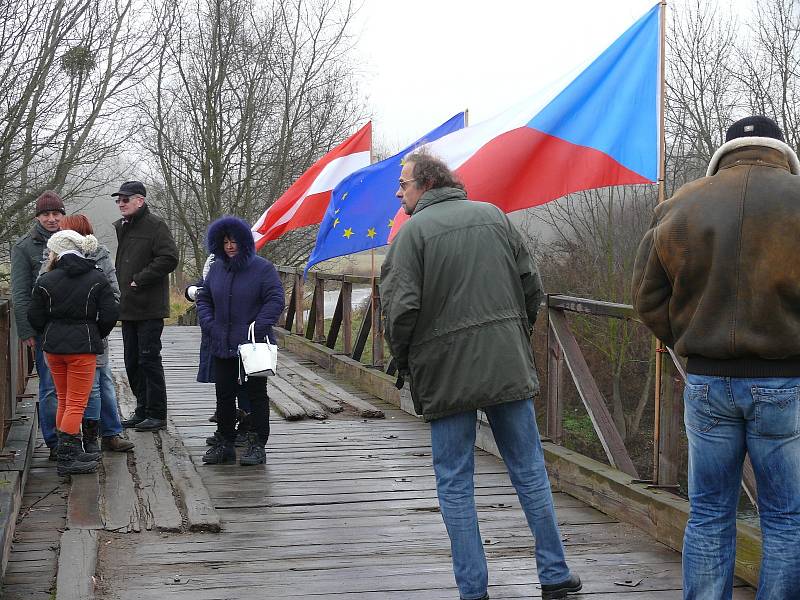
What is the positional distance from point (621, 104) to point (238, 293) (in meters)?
2.61

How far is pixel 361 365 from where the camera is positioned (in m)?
10.6

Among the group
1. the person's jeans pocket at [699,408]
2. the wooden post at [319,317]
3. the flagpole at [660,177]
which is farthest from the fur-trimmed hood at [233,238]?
the wooden post at [319,317]

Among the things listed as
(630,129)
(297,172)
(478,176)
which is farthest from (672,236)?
(297,172)

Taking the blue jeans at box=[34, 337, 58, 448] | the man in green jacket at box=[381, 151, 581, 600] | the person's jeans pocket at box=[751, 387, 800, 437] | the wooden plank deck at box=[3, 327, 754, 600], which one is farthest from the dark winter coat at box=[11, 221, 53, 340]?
the person's jeans pocket at box=[751, 387, 800, 437]

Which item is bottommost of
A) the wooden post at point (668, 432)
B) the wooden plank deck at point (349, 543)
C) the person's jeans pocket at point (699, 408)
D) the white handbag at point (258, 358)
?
the wooden plank deck at point (349, 543)

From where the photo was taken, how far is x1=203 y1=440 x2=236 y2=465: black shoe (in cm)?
668

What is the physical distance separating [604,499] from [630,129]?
1.86 meters

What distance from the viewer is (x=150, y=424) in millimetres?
7582

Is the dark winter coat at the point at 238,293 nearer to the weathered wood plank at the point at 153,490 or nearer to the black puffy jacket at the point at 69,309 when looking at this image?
the black puffy jacket at the point at 69,309

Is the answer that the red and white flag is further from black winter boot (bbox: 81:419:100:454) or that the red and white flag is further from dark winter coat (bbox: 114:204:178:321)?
black winter boot (bbox: 81:419:100:454)

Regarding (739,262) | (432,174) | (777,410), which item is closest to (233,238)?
(432,174)

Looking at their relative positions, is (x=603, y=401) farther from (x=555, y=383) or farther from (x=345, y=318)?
(x=345, y=318)

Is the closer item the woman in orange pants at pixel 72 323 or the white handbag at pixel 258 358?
the woman in orange pants at pixel 72 323

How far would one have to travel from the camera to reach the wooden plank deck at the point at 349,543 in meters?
4.20
